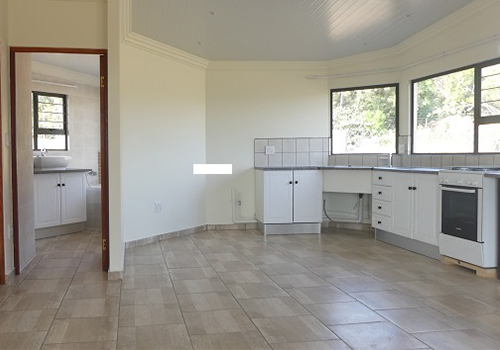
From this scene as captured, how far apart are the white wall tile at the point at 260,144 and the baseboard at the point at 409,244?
2062 mm

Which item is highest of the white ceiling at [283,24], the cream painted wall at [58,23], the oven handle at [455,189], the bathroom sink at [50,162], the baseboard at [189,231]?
the white ceiling at [283,24]

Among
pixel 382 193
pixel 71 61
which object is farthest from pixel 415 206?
pixel 71 61

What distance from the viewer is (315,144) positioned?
6.81 m

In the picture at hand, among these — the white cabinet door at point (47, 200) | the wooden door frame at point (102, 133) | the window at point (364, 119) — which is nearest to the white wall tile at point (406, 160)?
the window at point (364, 119)

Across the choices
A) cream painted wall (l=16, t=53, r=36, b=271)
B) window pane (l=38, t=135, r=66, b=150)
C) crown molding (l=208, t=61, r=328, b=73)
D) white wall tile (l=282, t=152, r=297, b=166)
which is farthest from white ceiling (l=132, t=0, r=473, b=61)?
window pane (l=38, t=135, r=66, b=150)

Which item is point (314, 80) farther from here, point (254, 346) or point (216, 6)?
point (254, 346)

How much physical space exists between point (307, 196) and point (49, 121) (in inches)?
165

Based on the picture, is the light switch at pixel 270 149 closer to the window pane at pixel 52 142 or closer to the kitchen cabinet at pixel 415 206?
the kitchen cabinet at pixel 415 206

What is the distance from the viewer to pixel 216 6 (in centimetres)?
439

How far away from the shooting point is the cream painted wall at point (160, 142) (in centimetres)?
540

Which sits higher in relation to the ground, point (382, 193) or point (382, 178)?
point (382, 178)

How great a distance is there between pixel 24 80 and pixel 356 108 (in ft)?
14.5

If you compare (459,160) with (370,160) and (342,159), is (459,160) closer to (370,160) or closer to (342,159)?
(370,160)

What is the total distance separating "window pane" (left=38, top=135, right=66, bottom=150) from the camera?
6.93 metres
